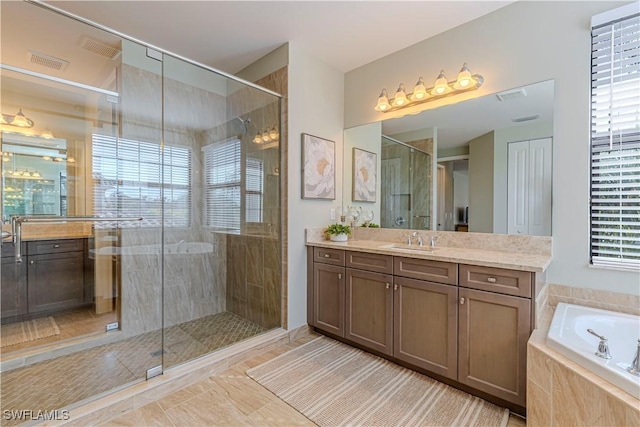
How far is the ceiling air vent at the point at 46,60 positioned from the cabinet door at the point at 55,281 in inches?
73.1

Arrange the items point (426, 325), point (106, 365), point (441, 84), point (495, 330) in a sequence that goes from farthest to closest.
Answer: point (441, 84)
point (106, 365)
point (426, 325)
point (495, 330)

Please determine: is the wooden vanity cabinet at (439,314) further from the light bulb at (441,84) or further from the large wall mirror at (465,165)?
the light bulb at (441,84)

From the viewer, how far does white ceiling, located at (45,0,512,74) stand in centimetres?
220

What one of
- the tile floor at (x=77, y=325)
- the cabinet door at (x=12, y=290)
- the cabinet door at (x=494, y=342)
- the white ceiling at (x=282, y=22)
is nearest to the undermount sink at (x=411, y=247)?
the cabinet door at (x=494, y=342)

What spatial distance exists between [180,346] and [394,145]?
274 cm

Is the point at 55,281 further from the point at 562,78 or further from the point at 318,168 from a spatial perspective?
the point at 562,78

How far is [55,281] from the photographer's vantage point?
278 centimetres

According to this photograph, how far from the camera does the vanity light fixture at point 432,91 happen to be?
2.32 meters

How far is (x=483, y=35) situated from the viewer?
2312 mm

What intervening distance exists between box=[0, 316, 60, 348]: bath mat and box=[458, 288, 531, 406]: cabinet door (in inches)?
129

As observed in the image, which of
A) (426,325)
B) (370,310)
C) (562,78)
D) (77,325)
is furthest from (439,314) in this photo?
(77,325)

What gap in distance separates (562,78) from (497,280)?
1.47 m

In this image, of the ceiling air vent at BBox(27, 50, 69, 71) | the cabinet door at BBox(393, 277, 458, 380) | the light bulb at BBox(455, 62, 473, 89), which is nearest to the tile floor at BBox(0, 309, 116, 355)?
the ceiling air vent at BBox(27, 50, 69, 71)

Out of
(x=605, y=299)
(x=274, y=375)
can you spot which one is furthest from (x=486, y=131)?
(x=274, y=375)
